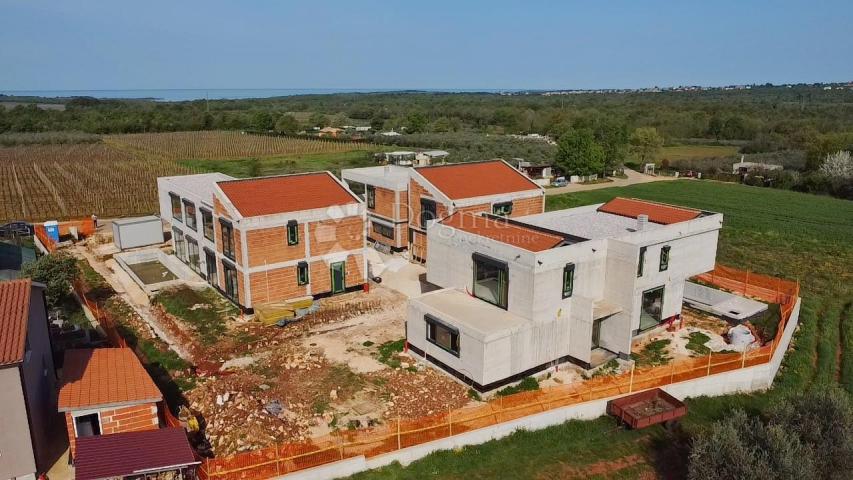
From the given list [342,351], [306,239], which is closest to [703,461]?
[342,351]

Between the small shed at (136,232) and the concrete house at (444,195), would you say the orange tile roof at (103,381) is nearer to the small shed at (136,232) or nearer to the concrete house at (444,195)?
the concrete house at (444,195)

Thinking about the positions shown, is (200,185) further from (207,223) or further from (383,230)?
(383,230)

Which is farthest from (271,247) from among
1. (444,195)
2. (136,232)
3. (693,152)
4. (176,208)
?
(693,152)

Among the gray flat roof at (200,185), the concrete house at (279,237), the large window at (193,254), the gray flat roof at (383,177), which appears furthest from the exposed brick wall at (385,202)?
the large window at (193,254)

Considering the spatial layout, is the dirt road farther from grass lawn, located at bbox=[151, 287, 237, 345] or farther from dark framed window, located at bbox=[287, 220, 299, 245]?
grass lawn, located at bbox=[151, 287, 237, 345]

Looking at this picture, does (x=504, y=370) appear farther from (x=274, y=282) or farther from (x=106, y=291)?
(x=106, y=291)

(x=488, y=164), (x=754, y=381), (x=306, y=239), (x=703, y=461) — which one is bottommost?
(x=754, y=381)
